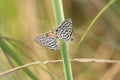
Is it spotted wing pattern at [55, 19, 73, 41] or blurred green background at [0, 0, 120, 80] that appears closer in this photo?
spotted wing pattern at [55, 19, 73, 41]

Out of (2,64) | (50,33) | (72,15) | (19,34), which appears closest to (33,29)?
(19,34)

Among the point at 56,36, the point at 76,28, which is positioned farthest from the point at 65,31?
the point at 76,28

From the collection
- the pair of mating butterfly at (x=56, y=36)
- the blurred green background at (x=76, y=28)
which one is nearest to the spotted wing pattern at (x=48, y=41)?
the pair of mating butterfly at (x=56, y=36)

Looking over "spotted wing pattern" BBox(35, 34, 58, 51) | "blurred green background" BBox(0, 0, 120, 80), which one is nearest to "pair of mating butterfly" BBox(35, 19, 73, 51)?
"spotted wing pattern" BBox(35, 34, 58, 51)

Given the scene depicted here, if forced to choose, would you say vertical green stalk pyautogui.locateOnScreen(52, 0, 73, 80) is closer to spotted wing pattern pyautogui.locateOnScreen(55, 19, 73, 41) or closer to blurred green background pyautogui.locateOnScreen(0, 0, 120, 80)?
spotted wing pattern pyautogui.locateOnScreen(55, 19, 73, 41)

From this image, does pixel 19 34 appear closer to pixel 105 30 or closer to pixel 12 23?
pixel 12 23

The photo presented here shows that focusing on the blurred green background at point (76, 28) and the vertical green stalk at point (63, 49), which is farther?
the blurred green background at point (76, 28)

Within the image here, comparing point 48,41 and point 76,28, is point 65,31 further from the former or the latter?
point 76,28

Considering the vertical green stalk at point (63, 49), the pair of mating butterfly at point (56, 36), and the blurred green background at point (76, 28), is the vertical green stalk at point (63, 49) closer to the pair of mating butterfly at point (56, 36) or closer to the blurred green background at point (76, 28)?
the pair of mating butterfly at point (56, 36)
